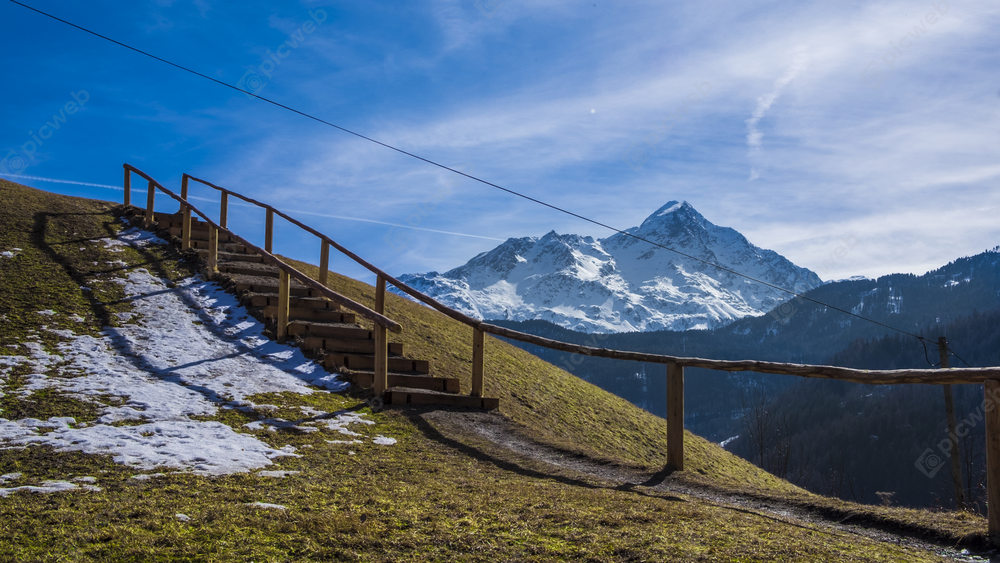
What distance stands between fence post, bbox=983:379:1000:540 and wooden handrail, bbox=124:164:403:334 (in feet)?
20.1

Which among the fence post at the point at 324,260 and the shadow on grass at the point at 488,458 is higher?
the fence post at the point at 324,260

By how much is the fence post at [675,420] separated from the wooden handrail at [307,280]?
11.4 ft

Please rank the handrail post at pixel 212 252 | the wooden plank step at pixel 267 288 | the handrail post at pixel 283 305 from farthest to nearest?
the handrail post at pixel 212 252
the wooden plank step at pixel 267 288
the handrail post at pixel 283 305

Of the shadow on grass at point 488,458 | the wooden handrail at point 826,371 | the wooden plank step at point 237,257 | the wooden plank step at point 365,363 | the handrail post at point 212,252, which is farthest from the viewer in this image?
the wooden plank step at point 237,257

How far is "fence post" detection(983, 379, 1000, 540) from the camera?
4.14m

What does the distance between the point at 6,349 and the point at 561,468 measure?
272 inches

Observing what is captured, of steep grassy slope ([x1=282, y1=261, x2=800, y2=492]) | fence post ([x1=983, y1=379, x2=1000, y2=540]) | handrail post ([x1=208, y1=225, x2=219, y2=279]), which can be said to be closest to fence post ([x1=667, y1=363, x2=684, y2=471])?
steep grassy slope ([x1=282, y1=261, x2=800, y2=492])

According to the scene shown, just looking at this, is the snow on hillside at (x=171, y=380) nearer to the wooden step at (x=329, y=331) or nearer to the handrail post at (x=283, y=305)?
the handrail post at (x=283, y=305)

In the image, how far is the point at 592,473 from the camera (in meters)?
6.66

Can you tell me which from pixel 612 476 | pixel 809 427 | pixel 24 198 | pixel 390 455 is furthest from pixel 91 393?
pixel 809 427

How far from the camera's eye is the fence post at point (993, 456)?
4145mm

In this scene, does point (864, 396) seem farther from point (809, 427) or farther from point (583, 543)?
point (583, 543)

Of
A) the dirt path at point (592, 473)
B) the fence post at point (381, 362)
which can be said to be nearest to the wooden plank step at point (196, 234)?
the fence post at point (381, 362)

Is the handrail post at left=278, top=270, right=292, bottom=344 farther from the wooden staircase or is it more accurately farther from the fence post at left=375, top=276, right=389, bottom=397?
the fence post at left=375, top=276, right=389, bottom=397
